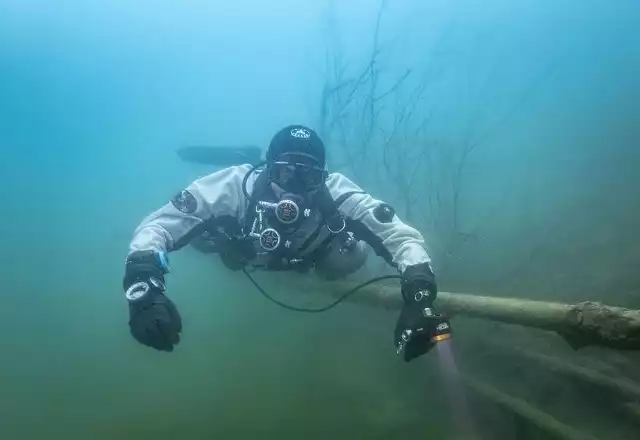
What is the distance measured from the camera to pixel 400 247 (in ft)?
10.3

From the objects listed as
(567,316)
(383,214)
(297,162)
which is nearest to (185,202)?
(297,162)

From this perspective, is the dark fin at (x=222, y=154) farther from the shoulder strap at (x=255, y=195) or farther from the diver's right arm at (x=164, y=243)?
the shoulder strap at (x=255, y=195)

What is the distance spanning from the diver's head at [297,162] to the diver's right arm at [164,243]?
374 millimetres

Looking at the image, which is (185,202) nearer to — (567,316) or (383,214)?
(383,214)

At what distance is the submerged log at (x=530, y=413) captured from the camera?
323 cm

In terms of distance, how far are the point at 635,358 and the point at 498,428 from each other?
4.62ft

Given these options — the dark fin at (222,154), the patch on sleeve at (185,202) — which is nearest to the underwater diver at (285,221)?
the patch on sleeve at (185,202)

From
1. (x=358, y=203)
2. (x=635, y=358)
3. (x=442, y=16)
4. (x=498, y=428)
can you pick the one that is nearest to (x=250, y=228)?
(x=358, y=203)

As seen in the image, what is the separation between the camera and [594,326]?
6.65ft

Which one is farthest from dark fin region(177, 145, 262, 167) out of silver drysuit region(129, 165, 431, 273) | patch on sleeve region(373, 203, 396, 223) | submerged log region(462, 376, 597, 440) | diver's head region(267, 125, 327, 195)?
submerged log region(462, 376, 597, 440)

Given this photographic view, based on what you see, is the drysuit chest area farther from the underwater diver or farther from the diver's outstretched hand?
the diver's outstretched hand

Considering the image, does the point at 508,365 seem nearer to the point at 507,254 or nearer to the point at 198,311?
the point at 507,254

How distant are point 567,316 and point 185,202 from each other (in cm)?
243

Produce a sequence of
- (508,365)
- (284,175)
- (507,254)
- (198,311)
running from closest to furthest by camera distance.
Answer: (284,175), (508,365), (507,254), (198,311)
